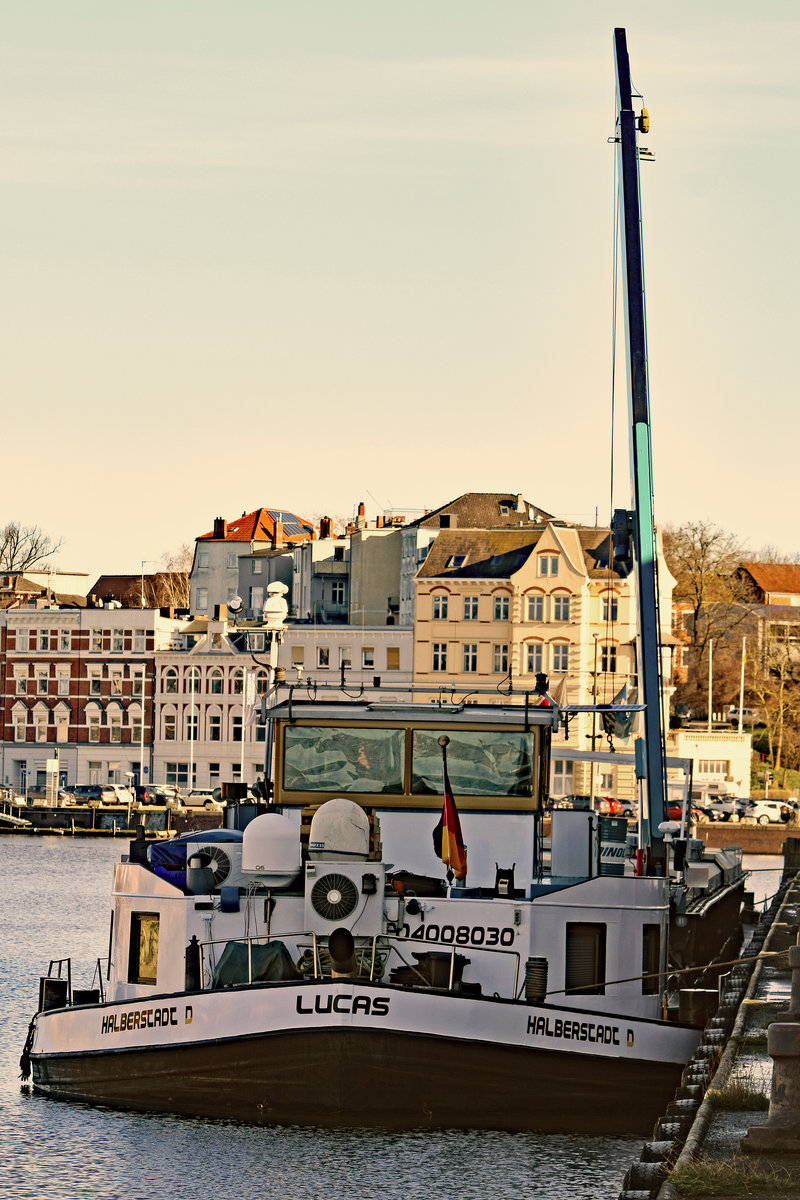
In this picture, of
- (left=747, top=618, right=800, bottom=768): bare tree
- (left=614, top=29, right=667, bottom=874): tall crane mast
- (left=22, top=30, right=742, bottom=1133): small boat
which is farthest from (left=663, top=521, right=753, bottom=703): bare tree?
(left=22, top=30, right=742, bottom=1133): small boat

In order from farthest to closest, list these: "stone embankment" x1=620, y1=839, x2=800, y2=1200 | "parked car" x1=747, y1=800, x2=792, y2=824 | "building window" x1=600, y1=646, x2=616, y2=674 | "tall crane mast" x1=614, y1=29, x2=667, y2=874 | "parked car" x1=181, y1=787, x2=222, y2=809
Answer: "parked car" x1=181, y1=787, x2=222, y2=809
"building window" x1=600, y1=646, x2=616, y2=674
"parked car" x1=747, y1=800, x2=792, y2=824
"tall crane mast" x1=614, y1=29, x2=667, y2=874
"stone embankment" x1=620, y1=839, x2=800, y2=1200

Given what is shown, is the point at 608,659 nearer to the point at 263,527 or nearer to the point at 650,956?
the point at 263,527

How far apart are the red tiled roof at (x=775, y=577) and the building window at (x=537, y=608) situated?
59.6m

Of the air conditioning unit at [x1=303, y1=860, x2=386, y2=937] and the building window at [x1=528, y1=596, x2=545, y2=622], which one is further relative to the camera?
the building window at [x1=528, y1=596, x2=545, y2=622]

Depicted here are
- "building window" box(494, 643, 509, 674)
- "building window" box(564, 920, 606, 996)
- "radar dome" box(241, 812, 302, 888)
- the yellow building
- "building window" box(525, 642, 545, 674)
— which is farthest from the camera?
"building window" box(494, 643, 509, 674)

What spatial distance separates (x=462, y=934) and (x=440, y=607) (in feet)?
317

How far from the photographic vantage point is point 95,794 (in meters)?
118

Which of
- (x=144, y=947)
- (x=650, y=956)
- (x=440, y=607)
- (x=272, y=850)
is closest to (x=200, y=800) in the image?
(x=440, y=607)

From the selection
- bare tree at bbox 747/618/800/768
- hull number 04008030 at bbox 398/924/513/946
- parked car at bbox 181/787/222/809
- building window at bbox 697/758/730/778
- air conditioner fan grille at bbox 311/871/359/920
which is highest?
bare tree at bbox 747/618/800/768

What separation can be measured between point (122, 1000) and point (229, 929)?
1.76 m

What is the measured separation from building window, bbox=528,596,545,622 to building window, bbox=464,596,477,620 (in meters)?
3.62

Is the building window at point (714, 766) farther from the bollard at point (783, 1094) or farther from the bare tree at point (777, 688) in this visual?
the bollard at point (783, 1094)

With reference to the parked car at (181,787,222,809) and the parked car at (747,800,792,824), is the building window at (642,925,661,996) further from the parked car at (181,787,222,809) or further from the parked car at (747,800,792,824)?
the parked car at (181,787,222,809)

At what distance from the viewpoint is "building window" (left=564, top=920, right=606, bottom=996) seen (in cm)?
2247
